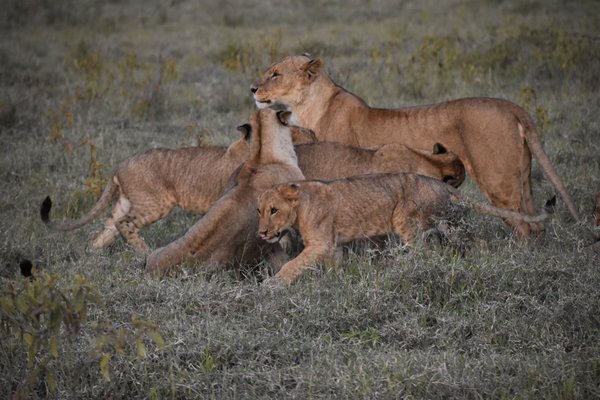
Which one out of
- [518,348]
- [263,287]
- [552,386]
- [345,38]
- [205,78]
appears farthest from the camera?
[345,38]

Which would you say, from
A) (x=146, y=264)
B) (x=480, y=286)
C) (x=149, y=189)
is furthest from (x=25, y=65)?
(x=480, y=286)

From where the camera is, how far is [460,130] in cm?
621

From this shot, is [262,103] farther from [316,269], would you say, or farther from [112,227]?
[316,269]

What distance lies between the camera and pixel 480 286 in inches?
193

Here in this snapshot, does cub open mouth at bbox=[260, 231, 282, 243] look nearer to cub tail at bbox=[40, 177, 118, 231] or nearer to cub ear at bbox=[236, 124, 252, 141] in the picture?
cub ear at bbox=[236, 124, 252, 141]

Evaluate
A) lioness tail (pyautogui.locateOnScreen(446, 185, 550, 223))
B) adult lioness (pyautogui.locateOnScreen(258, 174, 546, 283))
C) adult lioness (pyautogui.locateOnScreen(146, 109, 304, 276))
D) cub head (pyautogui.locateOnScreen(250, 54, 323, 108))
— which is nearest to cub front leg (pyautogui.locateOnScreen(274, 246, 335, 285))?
adult lioness (pyautogui.locateOnScreen(258, 174, 546, 283))

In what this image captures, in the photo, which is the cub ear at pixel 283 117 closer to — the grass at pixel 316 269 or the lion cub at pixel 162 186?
the lion cub at pixel 162 186

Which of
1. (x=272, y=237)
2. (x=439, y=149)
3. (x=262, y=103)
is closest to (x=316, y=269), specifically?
(x=272, y=237)

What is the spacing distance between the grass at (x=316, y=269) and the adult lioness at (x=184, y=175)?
197 mm

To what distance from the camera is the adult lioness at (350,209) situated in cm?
510

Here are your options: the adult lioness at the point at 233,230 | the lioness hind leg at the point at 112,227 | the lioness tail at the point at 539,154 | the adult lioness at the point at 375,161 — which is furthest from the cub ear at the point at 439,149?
the lioness hind leg at the point at 112,227

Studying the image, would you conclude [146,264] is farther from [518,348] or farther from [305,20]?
[305,20]

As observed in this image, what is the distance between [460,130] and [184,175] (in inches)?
74.9

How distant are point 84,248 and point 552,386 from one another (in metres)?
3.41
